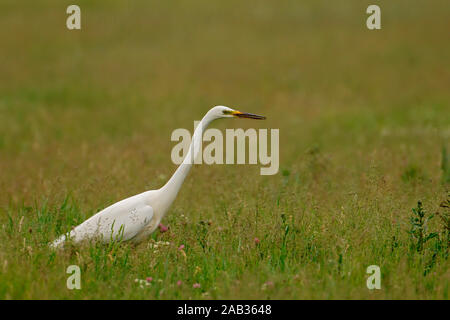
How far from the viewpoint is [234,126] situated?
14062mm

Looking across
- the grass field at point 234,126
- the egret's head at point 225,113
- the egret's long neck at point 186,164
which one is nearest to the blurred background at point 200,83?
the grass field at point 234,126

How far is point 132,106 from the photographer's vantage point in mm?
15961

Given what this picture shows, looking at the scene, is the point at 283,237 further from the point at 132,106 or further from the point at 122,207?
the point at 132,106

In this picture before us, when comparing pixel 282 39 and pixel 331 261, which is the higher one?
pixel 282 39

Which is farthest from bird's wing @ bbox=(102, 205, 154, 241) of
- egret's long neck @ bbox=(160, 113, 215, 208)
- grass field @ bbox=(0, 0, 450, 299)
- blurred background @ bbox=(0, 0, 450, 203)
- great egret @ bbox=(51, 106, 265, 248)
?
blurred background @ bbox=(0, 0, 450, 203)

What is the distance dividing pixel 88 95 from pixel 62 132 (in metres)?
3.58

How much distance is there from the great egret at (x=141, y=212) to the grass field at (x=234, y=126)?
165 millimetres

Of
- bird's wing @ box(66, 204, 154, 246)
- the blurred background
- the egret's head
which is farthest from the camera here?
the blurred background

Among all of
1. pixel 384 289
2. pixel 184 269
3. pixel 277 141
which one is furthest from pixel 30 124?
pixel 384 289

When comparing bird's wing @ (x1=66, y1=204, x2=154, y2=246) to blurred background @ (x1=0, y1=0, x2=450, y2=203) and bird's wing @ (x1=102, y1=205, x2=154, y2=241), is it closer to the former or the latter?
bird's wing @ (x1=102, y1=205, x2=154, y2=241)

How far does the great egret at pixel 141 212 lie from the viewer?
5949mm

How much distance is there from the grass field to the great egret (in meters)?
0.17

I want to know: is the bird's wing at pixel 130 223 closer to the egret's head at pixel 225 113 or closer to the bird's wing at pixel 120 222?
the bird's wing at pixel 120 222

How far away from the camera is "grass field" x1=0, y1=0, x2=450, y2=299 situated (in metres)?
5.34
